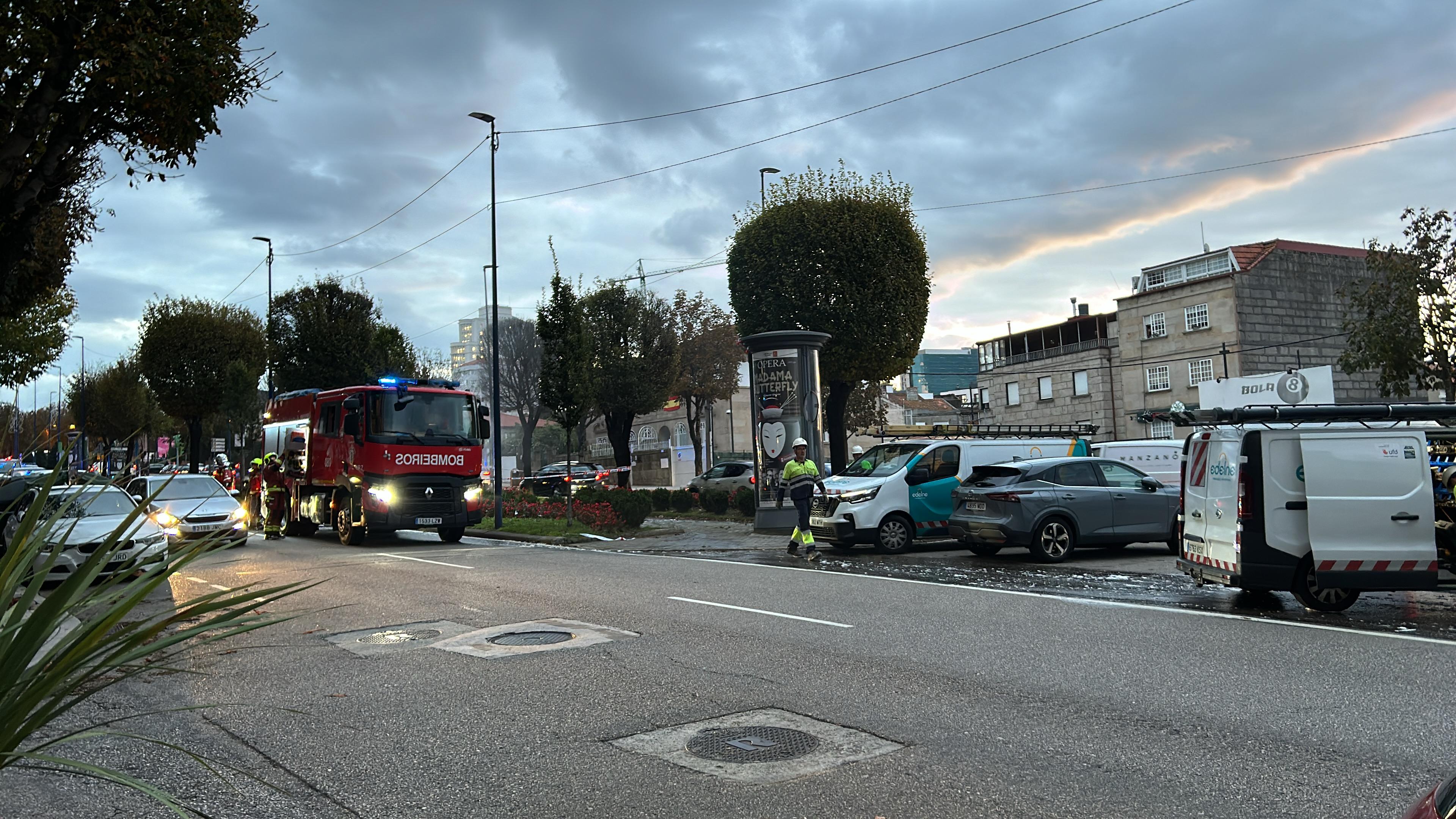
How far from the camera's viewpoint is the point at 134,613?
993cm

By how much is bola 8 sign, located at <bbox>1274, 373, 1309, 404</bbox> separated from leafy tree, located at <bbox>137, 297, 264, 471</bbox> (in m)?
43.1

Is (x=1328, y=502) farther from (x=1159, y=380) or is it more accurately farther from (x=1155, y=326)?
(x=1155, y=326)

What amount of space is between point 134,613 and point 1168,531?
1336 centimetres

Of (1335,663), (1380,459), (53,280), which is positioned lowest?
(1335,663)

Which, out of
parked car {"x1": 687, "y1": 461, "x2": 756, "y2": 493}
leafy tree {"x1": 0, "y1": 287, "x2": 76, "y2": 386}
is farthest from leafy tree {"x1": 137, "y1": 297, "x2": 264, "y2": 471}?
parked car {"x1": 687, "y1": 461, "x2": 756, "y2": 493}

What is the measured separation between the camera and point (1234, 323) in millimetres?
44562

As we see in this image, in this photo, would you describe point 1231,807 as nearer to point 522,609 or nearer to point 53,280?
point 522,609

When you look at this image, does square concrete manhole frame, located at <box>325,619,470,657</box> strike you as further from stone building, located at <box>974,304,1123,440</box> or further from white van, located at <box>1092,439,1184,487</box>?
stone building, located at <box>974,304,1123,440</box>

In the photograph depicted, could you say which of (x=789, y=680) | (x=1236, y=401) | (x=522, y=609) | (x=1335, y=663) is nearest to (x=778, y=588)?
(x=522, y=609)

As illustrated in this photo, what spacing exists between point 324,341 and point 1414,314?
133 ft

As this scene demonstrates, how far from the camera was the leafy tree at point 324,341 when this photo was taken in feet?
150

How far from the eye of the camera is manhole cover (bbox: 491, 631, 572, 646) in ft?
26.7

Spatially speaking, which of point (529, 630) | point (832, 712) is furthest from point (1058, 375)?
point (832, 712)

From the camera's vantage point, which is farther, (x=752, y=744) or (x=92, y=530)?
(x=92, y=530)
